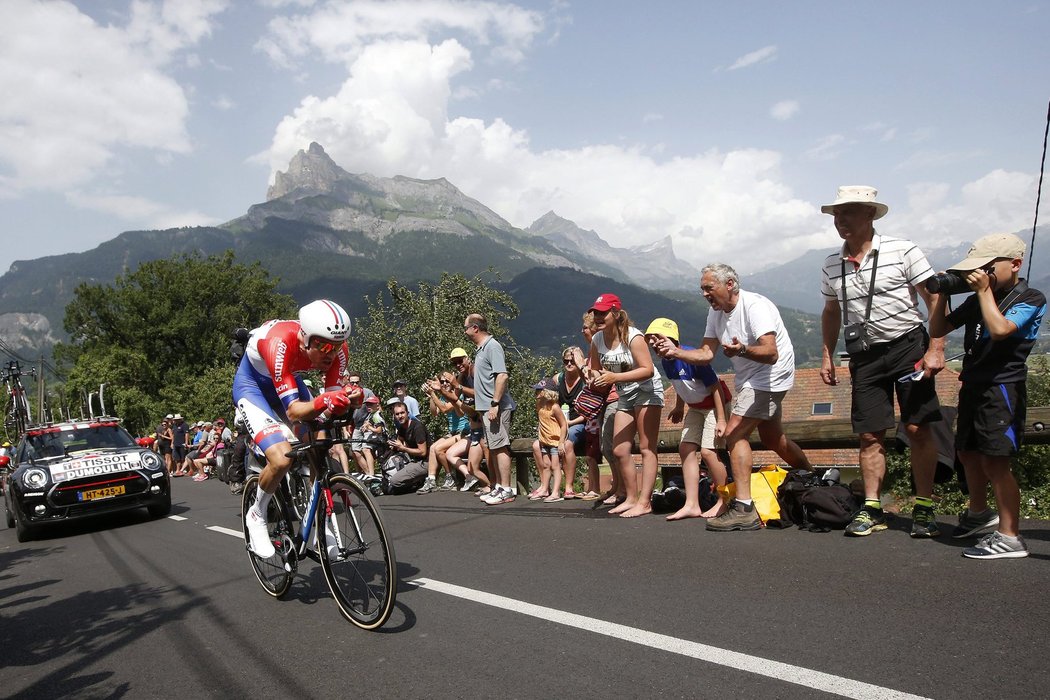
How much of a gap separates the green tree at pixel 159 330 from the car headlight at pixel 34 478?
153 feet

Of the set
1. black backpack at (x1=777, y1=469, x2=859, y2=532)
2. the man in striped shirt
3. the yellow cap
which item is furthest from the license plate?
the man in striped shirt

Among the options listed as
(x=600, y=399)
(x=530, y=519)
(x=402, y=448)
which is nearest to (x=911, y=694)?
(x=530, y=519)

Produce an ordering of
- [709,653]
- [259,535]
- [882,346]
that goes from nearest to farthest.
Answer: [709,653] < [259,535] < [882,346]

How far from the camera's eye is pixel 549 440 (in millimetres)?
9281

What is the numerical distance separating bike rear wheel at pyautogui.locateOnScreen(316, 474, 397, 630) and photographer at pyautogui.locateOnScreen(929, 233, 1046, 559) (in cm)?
350

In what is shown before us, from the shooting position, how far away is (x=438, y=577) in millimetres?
5309

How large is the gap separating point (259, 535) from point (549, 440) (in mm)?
4761

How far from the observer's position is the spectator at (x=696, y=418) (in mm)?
6652

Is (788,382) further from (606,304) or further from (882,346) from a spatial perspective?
(606,304)

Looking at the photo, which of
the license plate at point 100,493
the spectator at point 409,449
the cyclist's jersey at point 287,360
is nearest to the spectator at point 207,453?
the license plate at point 100,493

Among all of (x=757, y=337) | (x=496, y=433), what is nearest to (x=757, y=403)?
(x=757, y=337)

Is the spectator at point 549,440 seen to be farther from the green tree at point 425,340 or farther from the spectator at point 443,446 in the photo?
the green tree at point 425,340

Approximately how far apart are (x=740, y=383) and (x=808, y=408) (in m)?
67.5

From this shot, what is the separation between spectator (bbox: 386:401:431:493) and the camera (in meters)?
11.1
